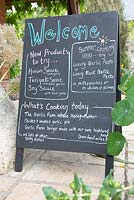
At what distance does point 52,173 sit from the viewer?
6.64 ft

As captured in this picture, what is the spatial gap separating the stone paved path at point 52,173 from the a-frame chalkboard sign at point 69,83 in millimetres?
136

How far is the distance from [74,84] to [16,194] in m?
0.74

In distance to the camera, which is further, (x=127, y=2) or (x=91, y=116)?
(x=127, y=2)

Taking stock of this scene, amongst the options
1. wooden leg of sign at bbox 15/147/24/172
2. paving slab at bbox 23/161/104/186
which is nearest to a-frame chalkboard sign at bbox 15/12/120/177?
wooden leg of sign at bbox 15/147/24/172

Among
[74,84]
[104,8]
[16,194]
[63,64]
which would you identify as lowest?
[16,194]

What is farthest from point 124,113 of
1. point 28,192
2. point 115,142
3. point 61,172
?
point 61,172

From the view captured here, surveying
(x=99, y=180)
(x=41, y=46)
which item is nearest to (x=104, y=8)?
(x=41, y=46)

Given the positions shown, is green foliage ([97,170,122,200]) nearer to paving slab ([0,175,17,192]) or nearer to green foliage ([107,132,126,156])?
green foliage ([107,132,126,156])

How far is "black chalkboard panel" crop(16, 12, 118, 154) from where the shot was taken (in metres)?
1.89

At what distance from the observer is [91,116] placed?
1903mm

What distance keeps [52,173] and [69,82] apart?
60 centimetres

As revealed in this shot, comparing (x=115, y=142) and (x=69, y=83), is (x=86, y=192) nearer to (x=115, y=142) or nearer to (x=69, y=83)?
(x=115, y=142)

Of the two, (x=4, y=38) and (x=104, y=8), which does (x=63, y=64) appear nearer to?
(x=4, y=38)

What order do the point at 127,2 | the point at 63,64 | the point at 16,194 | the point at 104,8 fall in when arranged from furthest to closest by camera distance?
the point at 104,8, the point at 127,2, the point at 63,64, the point at 16,194
